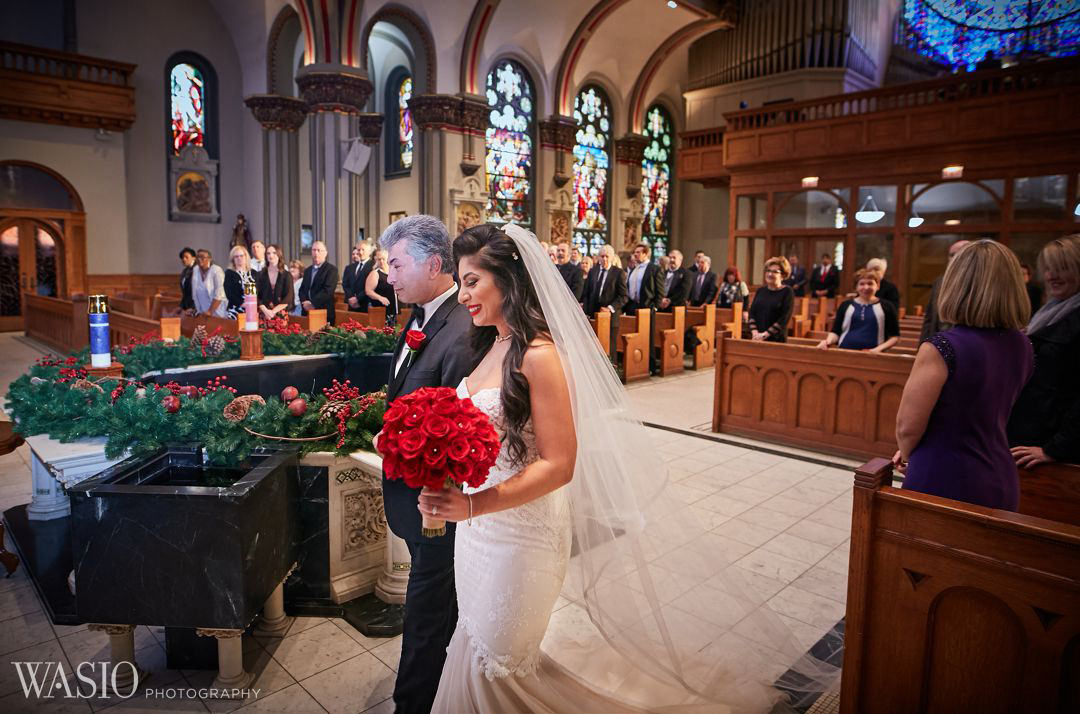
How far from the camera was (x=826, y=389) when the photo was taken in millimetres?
5840

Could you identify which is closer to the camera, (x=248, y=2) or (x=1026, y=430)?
(x=1026, y=430)

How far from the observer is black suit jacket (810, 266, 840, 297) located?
1294cm

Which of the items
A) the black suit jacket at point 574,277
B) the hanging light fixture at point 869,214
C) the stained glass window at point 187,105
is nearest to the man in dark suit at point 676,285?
the black suit jacket at point 574,277

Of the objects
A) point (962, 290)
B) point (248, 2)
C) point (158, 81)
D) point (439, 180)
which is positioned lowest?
point (962, 290)

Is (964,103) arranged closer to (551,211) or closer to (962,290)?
(551,211)

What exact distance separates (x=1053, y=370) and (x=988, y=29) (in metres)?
17.0

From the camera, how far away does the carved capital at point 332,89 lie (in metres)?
11.4

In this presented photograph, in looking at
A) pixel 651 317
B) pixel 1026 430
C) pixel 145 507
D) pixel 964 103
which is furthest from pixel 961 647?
pixel 964 103

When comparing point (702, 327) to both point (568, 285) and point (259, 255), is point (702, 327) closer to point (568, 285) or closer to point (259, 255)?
point (568, 285)

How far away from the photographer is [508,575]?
1757mm

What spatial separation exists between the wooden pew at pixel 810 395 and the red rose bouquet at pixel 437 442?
4.83m

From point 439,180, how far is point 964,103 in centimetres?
915

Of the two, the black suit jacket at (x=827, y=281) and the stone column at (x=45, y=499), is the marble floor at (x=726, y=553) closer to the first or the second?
the stone column at (x=45, y=499)

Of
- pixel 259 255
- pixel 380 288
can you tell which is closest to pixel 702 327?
pixel 380 288
